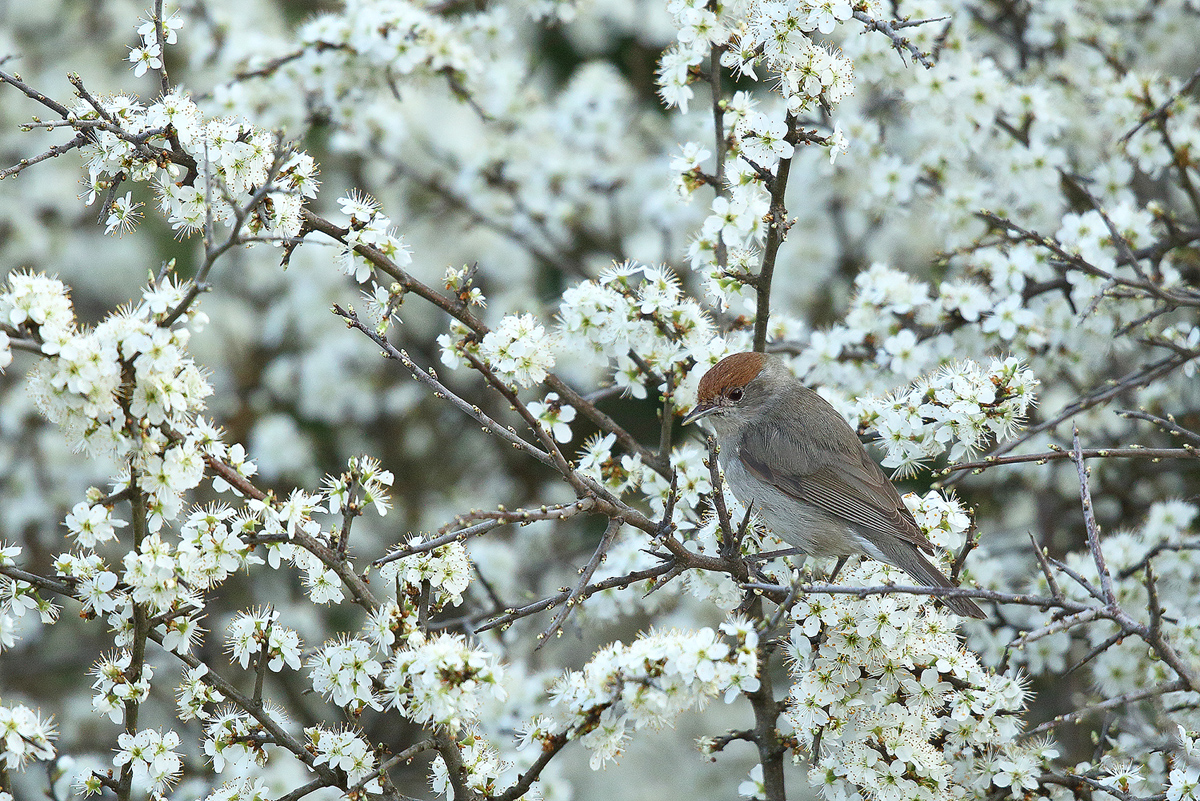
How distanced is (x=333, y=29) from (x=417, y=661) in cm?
313

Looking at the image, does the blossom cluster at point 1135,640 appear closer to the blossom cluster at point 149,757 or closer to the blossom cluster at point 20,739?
the blossom cluster at point 149,757

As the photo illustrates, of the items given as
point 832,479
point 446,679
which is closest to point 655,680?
point 446,679

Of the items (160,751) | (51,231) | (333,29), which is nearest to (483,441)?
(51,231)

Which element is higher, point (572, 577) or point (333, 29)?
point (333, 29)

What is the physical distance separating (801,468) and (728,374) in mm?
654

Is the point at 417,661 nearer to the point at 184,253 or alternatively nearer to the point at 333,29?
the point at 333,29

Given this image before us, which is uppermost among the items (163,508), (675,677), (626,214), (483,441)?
(626,214)

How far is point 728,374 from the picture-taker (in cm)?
436

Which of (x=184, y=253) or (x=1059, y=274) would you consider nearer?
(x=1059, y=274)

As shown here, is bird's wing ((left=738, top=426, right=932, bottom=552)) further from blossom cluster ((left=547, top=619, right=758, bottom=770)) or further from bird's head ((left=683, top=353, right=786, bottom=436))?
blossom cluster ((left=547, top=619, right=758, bottom=770))

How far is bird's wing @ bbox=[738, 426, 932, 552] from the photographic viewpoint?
4.37m

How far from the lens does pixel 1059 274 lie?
495 centimetres

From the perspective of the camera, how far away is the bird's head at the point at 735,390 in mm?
4332

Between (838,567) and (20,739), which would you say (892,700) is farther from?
(20,739)
